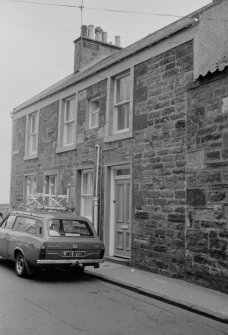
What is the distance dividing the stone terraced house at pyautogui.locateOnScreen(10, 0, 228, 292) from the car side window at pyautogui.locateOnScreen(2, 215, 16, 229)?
2.63 metres

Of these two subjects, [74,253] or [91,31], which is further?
[91,31]

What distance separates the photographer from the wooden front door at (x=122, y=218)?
12.3 m

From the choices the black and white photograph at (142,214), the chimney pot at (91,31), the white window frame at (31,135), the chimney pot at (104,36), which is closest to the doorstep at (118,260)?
the black and white photograph at (142,214)

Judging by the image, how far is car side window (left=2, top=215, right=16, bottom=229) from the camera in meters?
11.4

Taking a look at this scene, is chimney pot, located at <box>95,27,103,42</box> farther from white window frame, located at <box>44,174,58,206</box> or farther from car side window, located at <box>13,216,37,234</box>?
car side window, located at <box>13,216,37,234</box>

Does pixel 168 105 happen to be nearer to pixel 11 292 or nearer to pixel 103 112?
pixel 103 112

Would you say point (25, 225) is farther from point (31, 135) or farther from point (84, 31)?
point (84, 31)

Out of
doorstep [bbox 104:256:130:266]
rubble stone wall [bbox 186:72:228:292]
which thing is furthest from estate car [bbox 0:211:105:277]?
rubble stone wall [bbox 186:72:228:292]

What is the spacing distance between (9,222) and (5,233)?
1.39 ft

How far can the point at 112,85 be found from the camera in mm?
13109

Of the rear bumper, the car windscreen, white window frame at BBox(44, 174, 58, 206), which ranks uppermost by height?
white window frame at BBox(44, 174, 58, 206)

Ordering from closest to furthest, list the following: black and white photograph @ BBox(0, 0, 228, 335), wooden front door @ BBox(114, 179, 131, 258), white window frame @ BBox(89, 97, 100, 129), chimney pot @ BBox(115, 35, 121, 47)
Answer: black and white photograph @ BBox(0, 0, 228, 335) < wooden front door @ BBox(114, 179, 131, 258) < white window frame @ BBox(89, 97, 100, 129) < chimney pot @ BBox(115, 35, 121, 47)

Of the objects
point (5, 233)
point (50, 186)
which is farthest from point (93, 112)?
point (5, 233)

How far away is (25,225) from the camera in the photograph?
35.1ft
